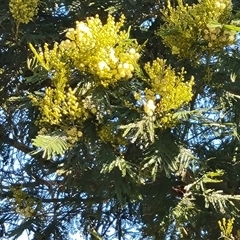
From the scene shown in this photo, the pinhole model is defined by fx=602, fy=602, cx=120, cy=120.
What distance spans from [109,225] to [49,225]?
0.97ft

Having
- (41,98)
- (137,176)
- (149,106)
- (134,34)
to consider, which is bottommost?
(137,176)

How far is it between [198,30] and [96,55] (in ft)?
1.04

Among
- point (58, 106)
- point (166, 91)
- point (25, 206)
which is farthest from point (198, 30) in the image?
point (25, 206)

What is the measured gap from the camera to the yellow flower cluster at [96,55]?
1.61 metres

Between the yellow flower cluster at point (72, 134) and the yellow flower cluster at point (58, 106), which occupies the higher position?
the yellow flower cluster at point (58, 106)

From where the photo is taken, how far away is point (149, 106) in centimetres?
162

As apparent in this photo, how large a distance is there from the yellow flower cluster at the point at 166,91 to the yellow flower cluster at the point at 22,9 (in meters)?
0.54

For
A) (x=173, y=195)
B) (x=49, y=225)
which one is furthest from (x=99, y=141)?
(x=49, y=225)

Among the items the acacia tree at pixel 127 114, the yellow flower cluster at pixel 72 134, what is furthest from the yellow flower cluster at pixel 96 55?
the yellow flower cluster at pixel 72 134

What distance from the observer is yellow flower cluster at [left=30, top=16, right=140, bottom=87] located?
1610mm

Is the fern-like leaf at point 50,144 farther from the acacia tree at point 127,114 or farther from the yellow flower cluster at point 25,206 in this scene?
the yellow flower cluster at point 25,206

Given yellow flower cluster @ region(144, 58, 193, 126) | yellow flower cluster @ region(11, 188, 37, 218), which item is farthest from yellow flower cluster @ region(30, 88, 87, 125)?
yellow flower cluster @ region(11, 188, 37, 218)

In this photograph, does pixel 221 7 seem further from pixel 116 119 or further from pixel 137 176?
pixel 137 176

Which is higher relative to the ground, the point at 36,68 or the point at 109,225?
the point at 36,68
